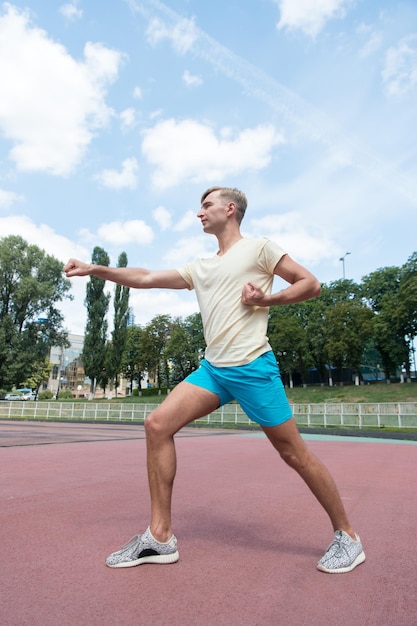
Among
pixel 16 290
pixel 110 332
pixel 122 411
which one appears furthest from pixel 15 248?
pixel 122 411

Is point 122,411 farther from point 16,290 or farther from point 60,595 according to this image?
point 60,595

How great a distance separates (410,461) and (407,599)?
772cm

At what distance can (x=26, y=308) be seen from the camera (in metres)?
40.6

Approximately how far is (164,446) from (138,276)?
3.58 feet

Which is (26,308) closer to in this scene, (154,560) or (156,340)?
(156,340)

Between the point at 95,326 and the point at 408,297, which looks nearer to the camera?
the point at 408,297

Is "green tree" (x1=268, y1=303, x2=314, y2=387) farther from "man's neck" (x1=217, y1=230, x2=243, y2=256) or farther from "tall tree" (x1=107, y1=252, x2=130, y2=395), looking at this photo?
"man's neck" (x1=217, y1=230, x2=243, y2=256)

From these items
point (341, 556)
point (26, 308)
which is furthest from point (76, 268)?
point (26, 308)

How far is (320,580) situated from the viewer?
232 centimetres

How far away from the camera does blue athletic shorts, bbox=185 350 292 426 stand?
2.58 metres

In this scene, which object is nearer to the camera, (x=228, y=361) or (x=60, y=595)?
(x=60, y=595)

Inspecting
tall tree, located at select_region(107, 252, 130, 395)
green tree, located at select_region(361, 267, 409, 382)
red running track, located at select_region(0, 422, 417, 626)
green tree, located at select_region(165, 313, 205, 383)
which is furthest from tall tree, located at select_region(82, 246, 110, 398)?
red running track, located at select_region(0, 422, 417, 626)

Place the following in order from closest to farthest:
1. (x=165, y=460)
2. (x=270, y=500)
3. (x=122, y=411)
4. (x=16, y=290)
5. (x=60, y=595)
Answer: (x=60, y=595) < (x=165, y=460) < (x=270, y=500) < (x=122, y=411) < (x=16, y=290)

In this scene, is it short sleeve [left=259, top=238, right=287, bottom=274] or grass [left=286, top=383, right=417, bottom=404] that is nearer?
short sleeve [left=259, top=238, right=287, bottom=274]
